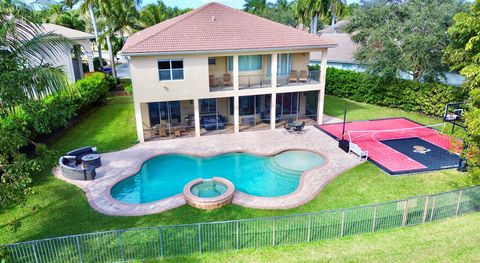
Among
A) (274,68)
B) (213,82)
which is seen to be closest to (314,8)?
(274,68)

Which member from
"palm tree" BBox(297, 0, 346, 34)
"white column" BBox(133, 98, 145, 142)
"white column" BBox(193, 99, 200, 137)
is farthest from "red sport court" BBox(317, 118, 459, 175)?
"palm tree" BBox(297, 0, 346, 34)

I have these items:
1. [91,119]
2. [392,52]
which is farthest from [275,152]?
[91,119]

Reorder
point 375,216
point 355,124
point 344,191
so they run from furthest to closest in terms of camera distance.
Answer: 1. point 355,124
2. point 344,191
3. point 375,216

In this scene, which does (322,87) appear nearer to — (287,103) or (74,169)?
(287,103)

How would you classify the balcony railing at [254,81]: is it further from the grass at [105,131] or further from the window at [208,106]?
the grass at [105,131]

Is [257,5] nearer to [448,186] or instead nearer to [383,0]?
[383,0]

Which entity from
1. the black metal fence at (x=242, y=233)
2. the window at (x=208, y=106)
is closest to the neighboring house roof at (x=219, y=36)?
the window at (x=208, y=106)

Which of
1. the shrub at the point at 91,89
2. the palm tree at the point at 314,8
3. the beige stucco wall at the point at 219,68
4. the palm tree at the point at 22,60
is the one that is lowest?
the shrub at the point at 91,89
